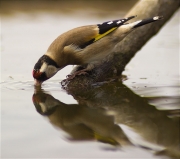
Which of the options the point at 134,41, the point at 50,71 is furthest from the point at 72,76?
the point at 134,41

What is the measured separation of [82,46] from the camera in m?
5.30

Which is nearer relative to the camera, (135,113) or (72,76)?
(135,113)

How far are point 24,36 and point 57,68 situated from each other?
246 centimetres

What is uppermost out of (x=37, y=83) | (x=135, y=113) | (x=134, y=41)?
(x=134, y=41)

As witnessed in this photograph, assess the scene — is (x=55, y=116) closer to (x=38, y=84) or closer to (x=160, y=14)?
(x=38, y=84)

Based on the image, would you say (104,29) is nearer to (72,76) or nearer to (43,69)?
(72,76)

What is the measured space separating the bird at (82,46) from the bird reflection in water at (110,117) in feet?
0.97

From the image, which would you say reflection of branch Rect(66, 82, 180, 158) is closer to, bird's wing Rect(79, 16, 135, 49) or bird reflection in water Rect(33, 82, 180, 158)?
bird reflection in water Rect(33, 82, 180, 158)

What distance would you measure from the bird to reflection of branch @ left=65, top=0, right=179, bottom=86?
0.10 m

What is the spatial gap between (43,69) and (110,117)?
1.29 m

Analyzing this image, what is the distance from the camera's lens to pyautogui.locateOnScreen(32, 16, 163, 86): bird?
5.25 m

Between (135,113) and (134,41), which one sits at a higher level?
(134,41)

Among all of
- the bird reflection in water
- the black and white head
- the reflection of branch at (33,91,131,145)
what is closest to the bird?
the black and white head

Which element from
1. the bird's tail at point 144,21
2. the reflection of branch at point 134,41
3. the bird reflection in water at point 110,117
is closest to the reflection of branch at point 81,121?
the bird reflection in water at point 110,117
